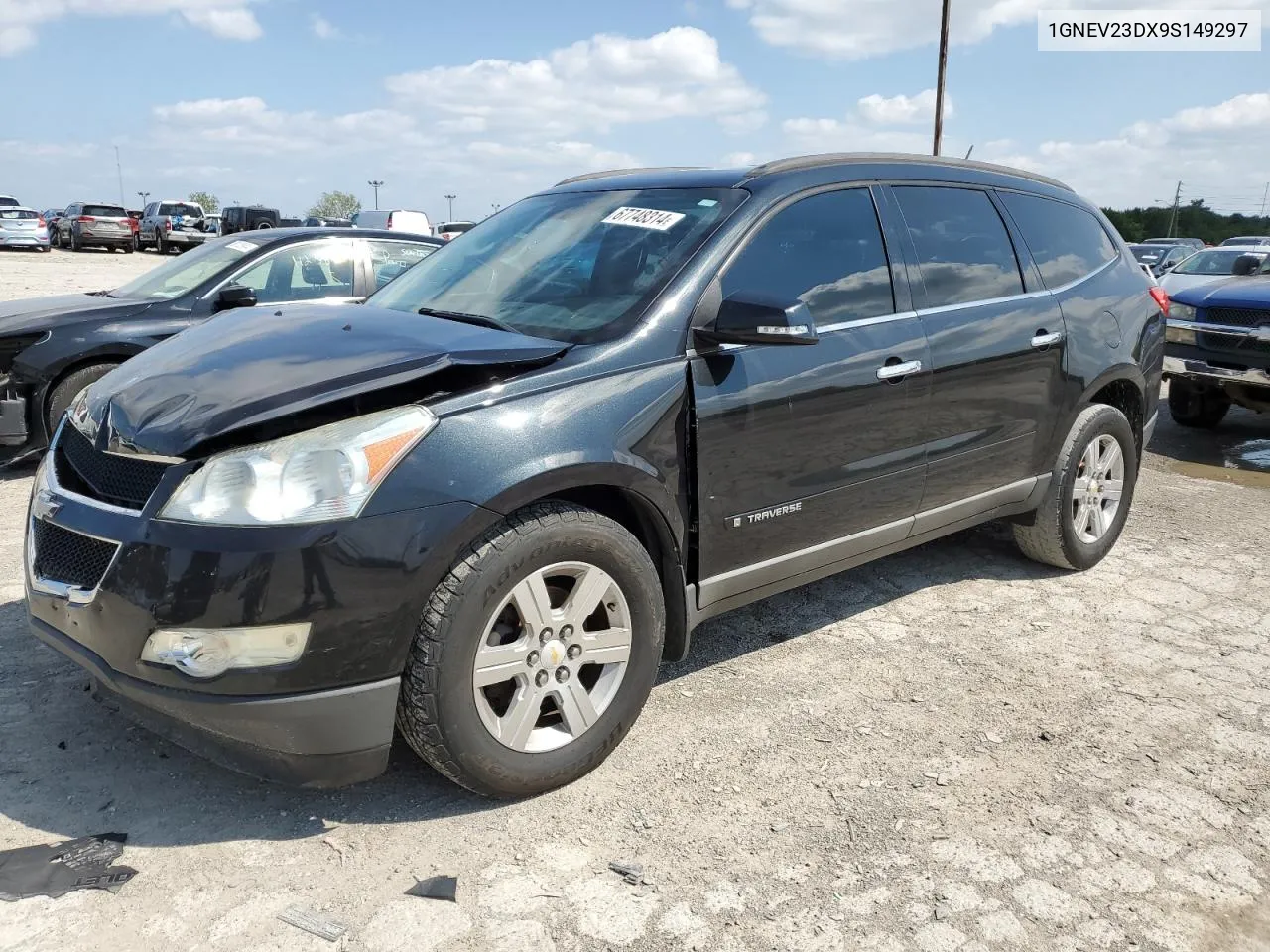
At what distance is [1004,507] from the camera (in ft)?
14.2

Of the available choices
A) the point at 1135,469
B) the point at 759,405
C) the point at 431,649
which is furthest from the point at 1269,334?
the point at 431,649

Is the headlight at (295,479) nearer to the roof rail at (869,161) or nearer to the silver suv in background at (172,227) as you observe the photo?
the roof rail at (869,161)

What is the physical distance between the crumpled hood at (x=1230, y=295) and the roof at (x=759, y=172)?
4.78m

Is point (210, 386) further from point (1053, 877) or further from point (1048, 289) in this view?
point (1048, 289)

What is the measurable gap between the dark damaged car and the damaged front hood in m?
3.00

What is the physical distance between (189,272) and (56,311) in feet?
2.75

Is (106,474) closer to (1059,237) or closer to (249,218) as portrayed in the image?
(1059,237)

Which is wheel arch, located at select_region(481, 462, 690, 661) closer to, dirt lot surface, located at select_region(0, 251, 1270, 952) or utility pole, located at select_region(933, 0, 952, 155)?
dirt lot surface, located at select_region(0, 251, 1270, 952)

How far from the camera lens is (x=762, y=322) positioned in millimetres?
2877

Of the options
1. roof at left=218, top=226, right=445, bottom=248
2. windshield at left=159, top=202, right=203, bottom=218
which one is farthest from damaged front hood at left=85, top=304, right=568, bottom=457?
windshield at left=159, top=202, right=203, bottom=218

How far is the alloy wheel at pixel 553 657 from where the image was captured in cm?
265

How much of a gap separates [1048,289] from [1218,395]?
538 centimetres

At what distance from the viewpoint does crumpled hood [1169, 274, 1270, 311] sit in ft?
25.8

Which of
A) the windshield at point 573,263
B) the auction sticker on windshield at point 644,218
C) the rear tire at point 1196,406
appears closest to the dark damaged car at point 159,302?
the windshield at point 573,263
